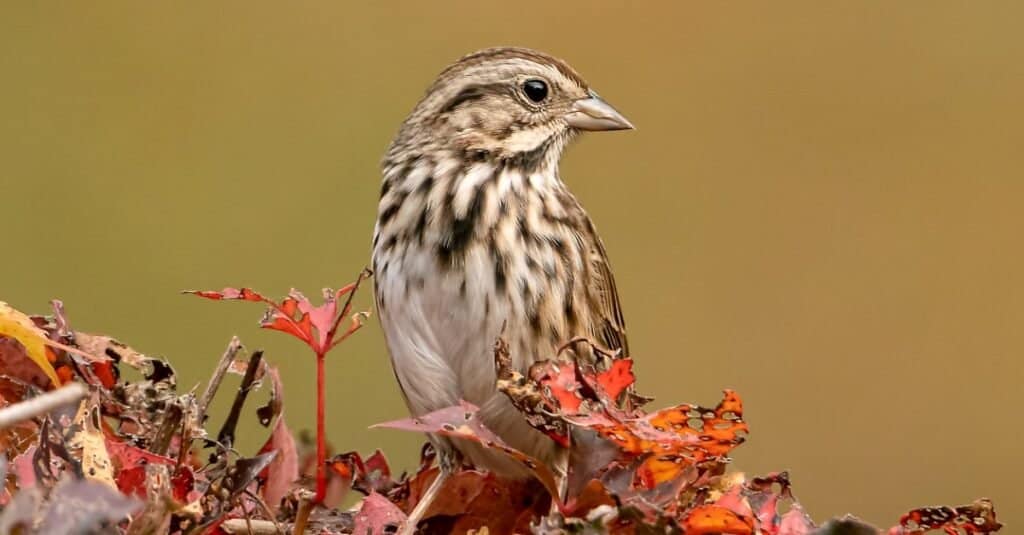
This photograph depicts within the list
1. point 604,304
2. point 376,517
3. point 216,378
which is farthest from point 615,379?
point 604,304

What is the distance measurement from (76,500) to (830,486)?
3853 mm

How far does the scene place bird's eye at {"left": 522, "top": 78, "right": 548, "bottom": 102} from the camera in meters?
2.40

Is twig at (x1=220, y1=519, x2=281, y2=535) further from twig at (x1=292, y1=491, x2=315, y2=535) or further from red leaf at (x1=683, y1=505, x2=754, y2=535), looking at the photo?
red leaf at (x1=683, y1=505, x2=754, y2=535)

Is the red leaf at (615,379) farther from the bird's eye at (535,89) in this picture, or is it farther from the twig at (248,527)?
A: the bird's eye at (535,89)

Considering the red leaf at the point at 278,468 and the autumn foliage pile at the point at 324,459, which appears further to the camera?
the red leaf at the point at 278,468

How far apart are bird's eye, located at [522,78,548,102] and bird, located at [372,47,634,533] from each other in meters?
0.04

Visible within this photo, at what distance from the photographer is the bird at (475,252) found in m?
2.02

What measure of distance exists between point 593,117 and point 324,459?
122 cm

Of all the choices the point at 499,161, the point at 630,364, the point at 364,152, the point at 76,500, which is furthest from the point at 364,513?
the point at 364,152

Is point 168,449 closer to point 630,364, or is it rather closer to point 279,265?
point 630,364

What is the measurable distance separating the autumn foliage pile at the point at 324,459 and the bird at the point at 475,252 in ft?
1.74

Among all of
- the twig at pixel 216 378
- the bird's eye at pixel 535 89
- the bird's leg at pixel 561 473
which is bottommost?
the bird's leg at pixel 561 473

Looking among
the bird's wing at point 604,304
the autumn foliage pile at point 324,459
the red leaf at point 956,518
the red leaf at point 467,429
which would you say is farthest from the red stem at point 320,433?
the bird's wing at point 604,304

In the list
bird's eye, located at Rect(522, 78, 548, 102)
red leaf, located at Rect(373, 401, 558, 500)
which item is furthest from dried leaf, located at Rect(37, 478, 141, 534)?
bird's eye, located at Rect(522, 78, 548, 102)
